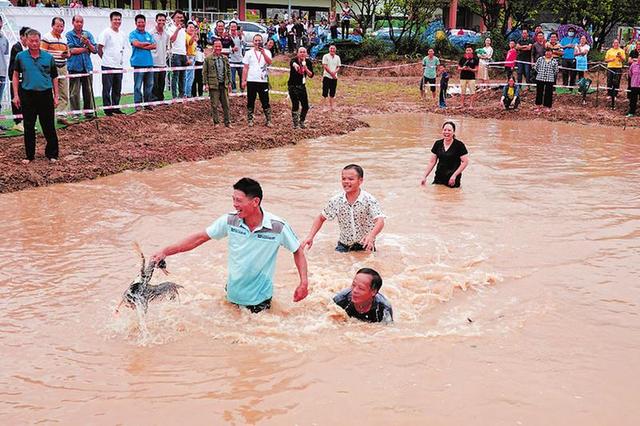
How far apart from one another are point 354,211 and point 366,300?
1.97 meters

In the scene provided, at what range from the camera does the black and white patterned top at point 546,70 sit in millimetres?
20000

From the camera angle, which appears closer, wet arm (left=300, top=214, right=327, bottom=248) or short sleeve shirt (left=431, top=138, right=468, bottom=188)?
wet arm (left=300, top=214, right=327, bottom=248)

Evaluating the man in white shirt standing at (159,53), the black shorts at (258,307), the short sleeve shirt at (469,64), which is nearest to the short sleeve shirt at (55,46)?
the man in white shirt standing at (159,53)

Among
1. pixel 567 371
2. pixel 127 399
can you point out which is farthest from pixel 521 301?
pixel 127 399

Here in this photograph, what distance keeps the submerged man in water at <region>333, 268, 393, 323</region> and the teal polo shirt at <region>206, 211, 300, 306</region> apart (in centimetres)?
60

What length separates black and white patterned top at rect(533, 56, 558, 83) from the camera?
20000 mm

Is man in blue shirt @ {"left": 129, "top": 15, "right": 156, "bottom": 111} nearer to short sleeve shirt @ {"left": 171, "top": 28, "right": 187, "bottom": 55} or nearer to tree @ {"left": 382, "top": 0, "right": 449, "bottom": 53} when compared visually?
short sleeve shirt @ {"left": 171, "top": 28, "right": 187, "bottom": 55}

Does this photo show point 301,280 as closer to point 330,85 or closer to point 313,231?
point 313,231

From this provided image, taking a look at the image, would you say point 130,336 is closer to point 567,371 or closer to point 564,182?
point 567,371

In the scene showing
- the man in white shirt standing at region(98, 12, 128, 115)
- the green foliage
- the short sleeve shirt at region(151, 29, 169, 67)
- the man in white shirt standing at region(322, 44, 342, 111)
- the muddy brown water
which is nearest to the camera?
the muddy brown water

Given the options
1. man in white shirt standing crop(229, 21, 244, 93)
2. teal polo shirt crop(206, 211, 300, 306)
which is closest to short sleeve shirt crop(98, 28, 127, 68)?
man in white shirt standing crop(229, 21, 244, 93)

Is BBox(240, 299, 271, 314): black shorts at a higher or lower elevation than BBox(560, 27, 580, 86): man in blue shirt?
lower

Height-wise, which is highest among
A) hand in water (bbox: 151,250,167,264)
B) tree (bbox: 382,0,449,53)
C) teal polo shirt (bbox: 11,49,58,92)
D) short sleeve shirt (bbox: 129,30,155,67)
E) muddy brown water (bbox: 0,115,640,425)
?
tree (bbox: 382,0,449,53)

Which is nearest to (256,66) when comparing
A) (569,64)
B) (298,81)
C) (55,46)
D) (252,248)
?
(298,81)
